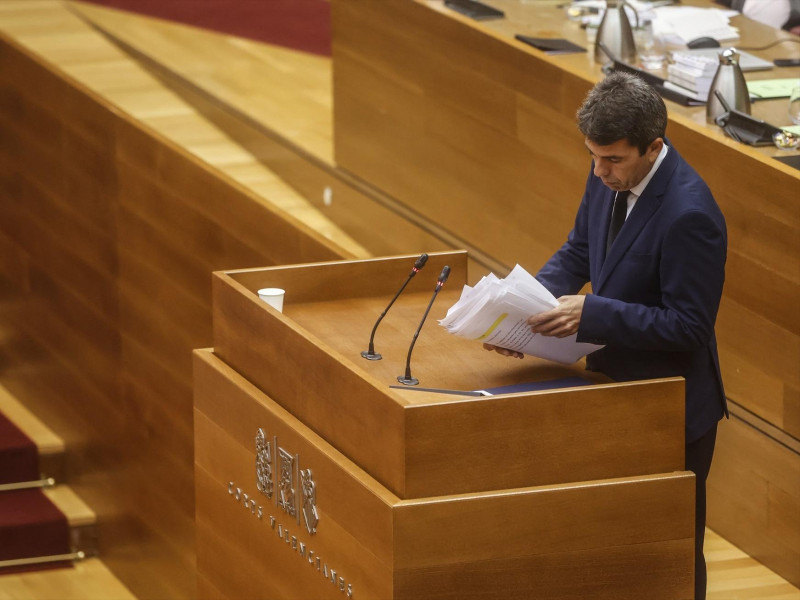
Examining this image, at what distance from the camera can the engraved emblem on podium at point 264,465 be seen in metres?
1.44

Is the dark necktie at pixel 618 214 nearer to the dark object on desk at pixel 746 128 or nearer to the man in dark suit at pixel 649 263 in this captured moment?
the man in dark suit at pixel 649 263

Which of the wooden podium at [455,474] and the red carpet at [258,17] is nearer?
the wooden podium at [455,474]

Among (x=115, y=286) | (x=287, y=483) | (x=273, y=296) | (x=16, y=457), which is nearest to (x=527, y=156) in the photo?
(x=273, y=296)

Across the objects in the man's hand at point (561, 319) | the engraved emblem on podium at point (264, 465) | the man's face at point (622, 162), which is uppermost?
the man's face at point (622, 162)

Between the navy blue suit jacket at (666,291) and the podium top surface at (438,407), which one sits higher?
the navy blue suit jacket at (666,291)

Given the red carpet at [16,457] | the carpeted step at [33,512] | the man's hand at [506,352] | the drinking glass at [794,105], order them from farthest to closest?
1. the red carpet at [16,457]
2. the carpeted step at [33,512]
3. the drinking glass at [794,105]
4. the man's hand at [506,352]

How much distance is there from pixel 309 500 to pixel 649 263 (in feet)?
1.25

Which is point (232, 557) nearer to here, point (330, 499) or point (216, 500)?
point (216, 500)

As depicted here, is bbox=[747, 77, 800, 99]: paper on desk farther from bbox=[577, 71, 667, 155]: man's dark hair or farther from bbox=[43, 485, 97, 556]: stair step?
bbox=[43, 485, 97, 556]: stair step

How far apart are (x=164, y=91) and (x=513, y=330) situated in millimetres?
2167

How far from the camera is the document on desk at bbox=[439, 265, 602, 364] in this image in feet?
4.04

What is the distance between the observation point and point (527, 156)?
7.15 ft

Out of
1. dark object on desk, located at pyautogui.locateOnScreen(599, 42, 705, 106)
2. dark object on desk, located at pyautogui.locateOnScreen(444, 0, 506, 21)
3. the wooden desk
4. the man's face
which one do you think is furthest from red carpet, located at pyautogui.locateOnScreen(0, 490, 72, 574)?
→ the man's face

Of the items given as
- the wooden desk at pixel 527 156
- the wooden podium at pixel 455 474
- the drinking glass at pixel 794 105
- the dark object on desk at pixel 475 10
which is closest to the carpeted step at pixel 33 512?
the wooden desk at pixel 527 156
